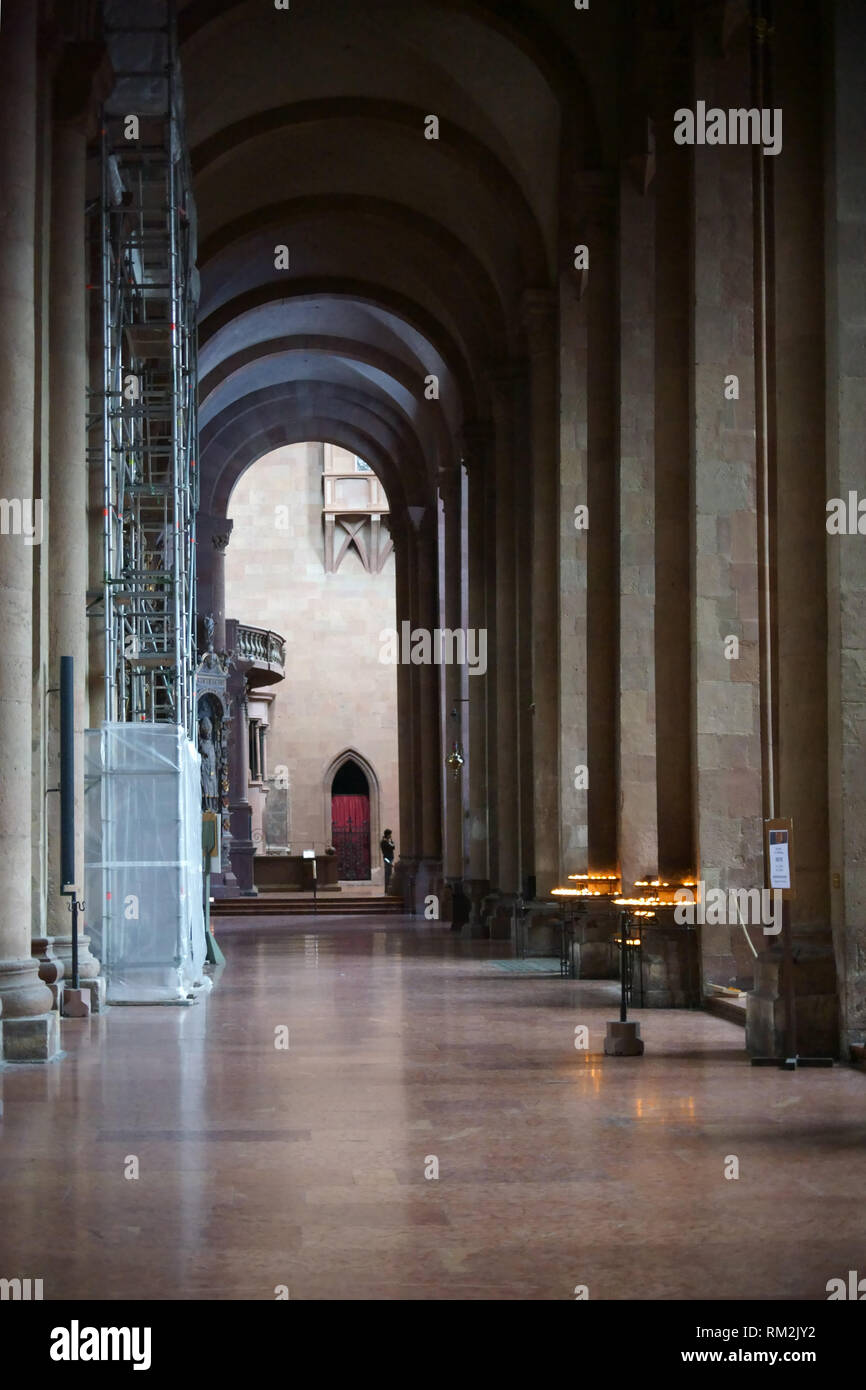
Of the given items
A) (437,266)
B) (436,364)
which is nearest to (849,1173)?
(437,266)

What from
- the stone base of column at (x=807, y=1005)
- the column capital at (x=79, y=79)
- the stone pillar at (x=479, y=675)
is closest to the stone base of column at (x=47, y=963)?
the stone base of column at (x=807, y=1005)

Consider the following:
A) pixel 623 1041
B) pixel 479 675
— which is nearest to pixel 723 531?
pixel 623 1041

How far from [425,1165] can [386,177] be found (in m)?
22.2

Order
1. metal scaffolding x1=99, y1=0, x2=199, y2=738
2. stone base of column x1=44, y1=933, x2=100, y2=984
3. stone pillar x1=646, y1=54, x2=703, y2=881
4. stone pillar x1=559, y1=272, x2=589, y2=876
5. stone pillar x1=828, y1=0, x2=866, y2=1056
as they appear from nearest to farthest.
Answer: stone pillar x1=828, y1=0, x2=866, y2=1056 < stone base of column x1=44, y1=933, x2=100, y2=984 < stone pillar x1=646, y1=54, x2=703, y2=881 < metal scaffolding x1=99, y1=0, x2=199, y2=738 < stone pillar x1=559, y1=272, x2=589, y2=876

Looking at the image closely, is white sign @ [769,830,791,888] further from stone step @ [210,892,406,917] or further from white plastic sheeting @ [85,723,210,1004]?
stone step @ [210,892,406,917]

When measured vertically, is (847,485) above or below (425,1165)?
above

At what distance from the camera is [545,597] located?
23.4m

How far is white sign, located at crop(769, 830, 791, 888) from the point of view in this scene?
1088 centimetres

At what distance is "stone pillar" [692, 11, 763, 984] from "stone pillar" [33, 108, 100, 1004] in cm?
534

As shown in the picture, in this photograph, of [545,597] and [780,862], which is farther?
[545,597]

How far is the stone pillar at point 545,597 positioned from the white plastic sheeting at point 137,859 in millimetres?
7729

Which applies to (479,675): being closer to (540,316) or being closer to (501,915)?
(501,915)

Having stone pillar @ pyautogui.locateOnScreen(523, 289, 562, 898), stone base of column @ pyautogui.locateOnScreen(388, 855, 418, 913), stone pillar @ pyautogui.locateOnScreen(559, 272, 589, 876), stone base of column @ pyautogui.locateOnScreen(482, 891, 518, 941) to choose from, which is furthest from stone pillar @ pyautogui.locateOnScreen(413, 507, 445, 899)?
stone pillar @ pyautogui.locateOnScreen(559, 272, 589, 876)

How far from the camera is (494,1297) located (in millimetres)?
5355
